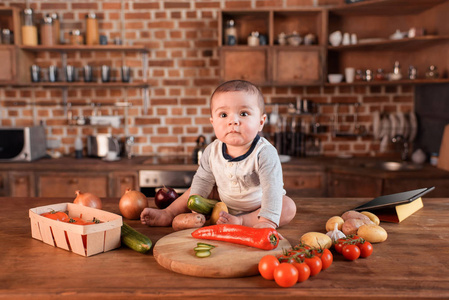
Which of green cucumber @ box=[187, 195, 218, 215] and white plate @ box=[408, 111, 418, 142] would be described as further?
white plate @ box=[408, 111, 418, 142]

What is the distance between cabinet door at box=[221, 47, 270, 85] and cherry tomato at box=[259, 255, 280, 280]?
8.67 feet

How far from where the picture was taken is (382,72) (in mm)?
3660

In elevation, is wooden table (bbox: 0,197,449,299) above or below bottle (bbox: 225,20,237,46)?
below

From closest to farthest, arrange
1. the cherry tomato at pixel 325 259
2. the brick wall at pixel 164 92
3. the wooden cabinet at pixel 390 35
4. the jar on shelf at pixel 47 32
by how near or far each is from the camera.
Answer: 1. the cherry tomato at pixel 325 259
2. the wooden cabinet at pixel 390 35
3. the jar on shelf at pixel 47 32
4. the brick wall at pixel 164 92

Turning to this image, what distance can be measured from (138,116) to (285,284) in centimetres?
315

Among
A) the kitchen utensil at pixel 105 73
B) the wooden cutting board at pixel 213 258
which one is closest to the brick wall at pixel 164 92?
the kitchen utensil at pixel 105 73

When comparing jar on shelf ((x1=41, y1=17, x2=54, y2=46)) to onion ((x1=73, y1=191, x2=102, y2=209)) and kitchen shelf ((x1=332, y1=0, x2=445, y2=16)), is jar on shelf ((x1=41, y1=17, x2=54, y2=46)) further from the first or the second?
onion ((x1=73, y1=191, x2=102, y2=209))

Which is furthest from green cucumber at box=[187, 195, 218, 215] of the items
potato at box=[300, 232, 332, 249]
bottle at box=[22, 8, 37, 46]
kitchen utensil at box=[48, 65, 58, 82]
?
bottle at box=[22, 8, 37, 46]

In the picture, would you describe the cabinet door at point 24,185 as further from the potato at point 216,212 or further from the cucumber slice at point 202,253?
the cucumber slice at point 202,253

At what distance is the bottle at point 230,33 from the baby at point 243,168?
210 cm

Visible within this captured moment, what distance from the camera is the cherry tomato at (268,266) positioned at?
3.11ft

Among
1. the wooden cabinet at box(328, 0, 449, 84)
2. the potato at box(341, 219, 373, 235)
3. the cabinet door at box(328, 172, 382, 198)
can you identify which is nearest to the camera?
the potato at box(341, 219, 373, 235)

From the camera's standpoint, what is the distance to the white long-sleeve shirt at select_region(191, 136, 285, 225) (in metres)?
1.38

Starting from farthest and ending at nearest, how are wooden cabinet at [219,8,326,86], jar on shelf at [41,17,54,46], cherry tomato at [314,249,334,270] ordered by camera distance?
jar on shelf at [41,17,54,46]
wooden cabinet at [219,8,326,86]
cherry tomato at [314,249,334,270]
